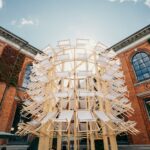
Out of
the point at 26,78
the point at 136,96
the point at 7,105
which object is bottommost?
the point at 7,105

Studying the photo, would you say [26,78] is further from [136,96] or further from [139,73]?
[139,73]

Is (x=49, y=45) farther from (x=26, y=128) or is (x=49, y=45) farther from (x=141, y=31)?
(x=141, y=31)

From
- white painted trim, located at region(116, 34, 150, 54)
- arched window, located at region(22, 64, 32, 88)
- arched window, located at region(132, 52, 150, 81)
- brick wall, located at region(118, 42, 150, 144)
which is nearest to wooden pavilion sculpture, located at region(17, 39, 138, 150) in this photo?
brick wall, located at region(118, 42, 150, 144)

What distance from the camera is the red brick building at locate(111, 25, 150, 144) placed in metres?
11.9

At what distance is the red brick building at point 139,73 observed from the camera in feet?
38.9

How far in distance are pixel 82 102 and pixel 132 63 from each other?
9.66m

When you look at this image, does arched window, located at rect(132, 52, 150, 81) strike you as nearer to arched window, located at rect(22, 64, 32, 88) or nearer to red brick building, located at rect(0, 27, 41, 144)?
red brick building, located at rect(0, 27, 41, 144)

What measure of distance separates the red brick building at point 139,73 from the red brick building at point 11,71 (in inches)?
403

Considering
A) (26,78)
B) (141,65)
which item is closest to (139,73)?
(141,65)

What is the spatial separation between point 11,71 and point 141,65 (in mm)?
12763

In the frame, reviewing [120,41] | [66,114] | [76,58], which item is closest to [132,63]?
[120,41]

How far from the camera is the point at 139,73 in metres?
14.1

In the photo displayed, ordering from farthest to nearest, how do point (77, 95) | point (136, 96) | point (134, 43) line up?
point (134, 43) < point (136, 96) < point (77, 95)

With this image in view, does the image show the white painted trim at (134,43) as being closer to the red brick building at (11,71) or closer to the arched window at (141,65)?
the arched window at (141,65)
